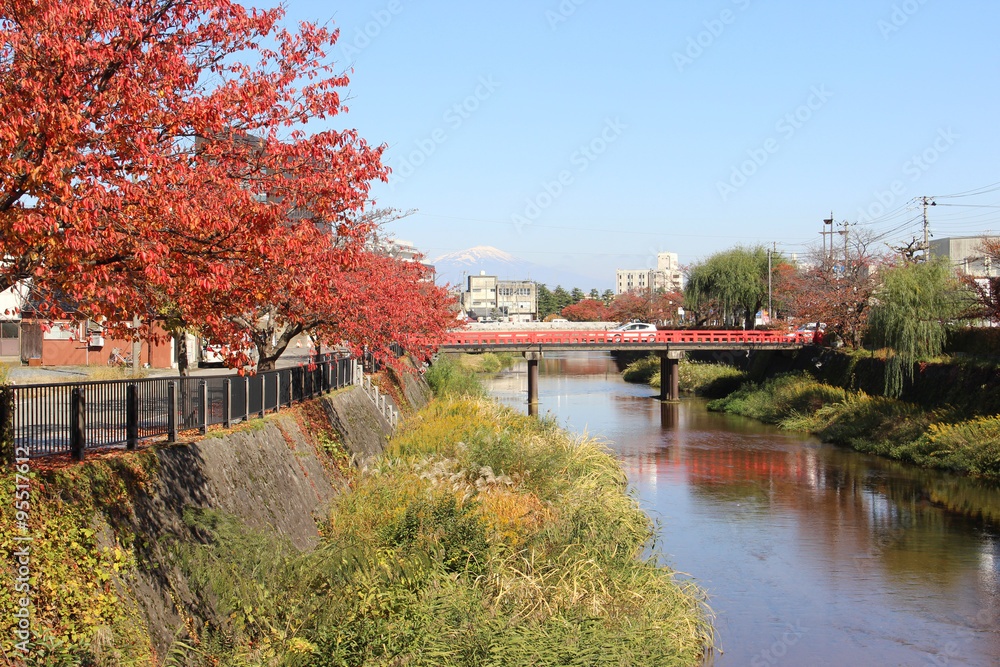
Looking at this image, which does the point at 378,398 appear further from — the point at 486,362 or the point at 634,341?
the point at 486,362

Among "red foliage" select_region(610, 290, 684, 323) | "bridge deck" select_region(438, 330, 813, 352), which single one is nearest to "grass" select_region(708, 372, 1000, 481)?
"bridge deck" select_region(438, 330, 813, 352)

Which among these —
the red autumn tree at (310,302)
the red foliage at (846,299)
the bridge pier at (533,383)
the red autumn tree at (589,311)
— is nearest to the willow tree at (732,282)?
the red foliage at (846,299)

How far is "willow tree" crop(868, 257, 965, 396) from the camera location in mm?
36000

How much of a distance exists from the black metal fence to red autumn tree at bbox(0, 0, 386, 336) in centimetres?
106

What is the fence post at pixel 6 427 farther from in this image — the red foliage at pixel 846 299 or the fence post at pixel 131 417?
the red foliage at pixel 846 299

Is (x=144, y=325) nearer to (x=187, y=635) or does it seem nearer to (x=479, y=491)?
(x=187, y=635)

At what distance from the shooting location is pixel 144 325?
1149cm

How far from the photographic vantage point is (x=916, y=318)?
119 ft

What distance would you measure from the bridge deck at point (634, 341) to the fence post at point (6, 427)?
4334cm

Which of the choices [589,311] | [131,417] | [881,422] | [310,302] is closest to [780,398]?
[881,422]

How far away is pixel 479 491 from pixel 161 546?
6854 mm

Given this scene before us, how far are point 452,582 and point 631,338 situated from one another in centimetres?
4751

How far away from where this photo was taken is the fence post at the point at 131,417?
35.6ft

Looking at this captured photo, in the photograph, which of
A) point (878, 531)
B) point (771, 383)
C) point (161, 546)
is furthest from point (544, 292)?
point (161, 546)
